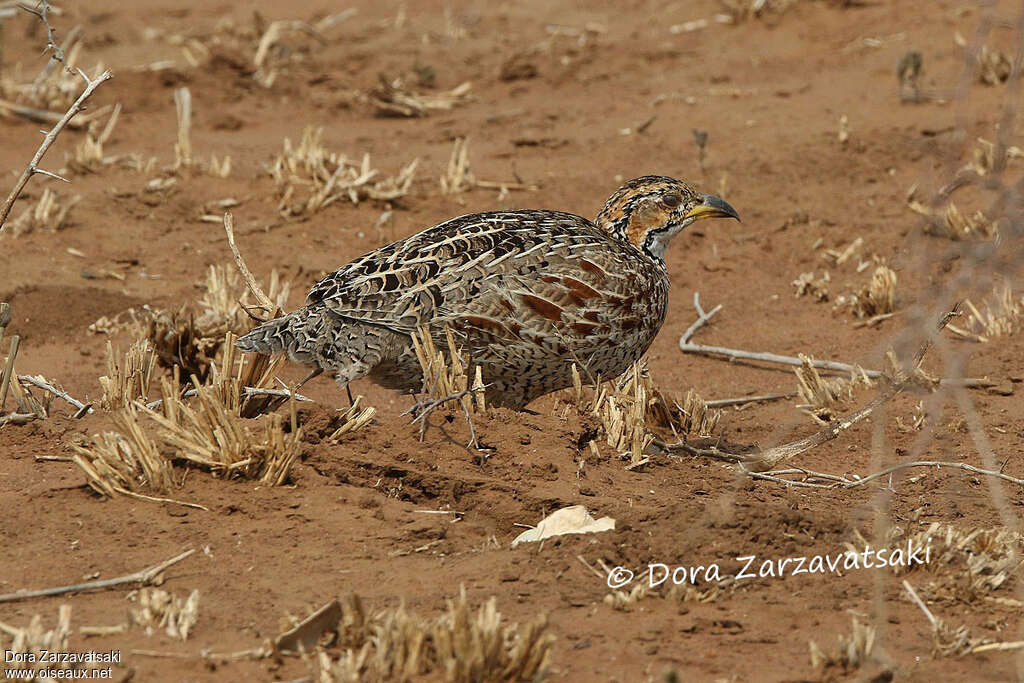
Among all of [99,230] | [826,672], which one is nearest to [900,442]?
[826,672]

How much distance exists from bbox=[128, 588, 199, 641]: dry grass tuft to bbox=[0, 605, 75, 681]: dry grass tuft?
209 mm

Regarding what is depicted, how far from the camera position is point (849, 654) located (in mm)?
3674

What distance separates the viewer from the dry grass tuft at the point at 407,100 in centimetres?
1198

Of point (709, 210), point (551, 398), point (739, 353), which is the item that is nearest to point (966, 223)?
point (739, 353)

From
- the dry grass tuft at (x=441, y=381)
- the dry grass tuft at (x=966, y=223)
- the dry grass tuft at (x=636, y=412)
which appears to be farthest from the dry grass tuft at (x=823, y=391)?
the dry grass tuft at (x=441, y=381)

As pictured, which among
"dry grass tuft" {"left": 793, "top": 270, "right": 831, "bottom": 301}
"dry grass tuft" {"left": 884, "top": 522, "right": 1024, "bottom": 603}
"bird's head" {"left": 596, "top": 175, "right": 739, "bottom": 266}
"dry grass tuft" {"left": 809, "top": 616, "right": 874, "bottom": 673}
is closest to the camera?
"dry grass tuft" {"left": 809, "top": 616, "right": 874, "bottom": 673}

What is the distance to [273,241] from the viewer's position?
916 centimetres

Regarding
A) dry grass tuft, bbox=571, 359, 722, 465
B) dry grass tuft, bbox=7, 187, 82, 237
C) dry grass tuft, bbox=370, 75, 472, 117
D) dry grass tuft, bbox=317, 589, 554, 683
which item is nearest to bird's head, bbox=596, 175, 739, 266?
dry grass tuft, bbox=571, 359, 722, 465

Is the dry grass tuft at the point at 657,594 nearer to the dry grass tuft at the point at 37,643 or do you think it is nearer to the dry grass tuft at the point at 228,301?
the dry grass tuft at the point at 37,643

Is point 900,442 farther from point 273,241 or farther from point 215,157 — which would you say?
point 215,157

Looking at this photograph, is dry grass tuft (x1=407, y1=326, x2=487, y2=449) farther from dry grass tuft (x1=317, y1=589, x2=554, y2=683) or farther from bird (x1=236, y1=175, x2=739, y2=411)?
dry grass tuft (x1=317, y1=589, x2=554, y2=683)

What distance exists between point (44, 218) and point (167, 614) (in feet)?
19.0

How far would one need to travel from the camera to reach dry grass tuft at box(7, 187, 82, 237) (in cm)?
892

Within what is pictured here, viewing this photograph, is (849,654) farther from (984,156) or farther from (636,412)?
(984,156)
